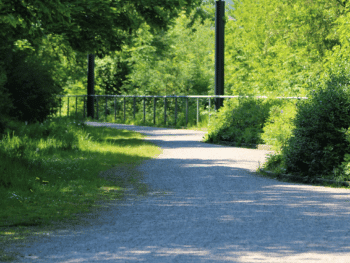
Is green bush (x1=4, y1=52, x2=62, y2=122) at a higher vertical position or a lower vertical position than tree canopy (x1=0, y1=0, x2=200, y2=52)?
lower

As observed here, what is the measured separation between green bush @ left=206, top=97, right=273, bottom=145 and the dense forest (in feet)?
0.12

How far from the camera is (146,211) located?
290 inches

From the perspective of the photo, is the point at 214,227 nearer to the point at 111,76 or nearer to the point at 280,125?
the point at 280,125

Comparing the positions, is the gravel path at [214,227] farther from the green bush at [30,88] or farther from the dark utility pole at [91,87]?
the dark utility pole at [91,87]

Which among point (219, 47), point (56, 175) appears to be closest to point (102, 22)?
point (56, 175)

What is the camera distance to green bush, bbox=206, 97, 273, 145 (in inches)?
672

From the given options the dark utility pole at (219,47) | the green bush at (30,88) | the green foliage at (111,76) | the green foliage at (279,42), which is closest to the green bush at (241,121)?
the green foliage at (279,42)

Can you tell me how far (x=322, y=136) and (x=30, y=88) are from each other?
41.8 ft

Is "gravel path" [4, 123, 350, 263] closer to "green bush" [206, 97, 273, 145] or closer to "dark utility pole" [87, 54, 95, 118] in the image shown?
"green bush" [206, 97, 273, 145]

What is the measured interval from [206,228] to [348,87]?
17.1 feet

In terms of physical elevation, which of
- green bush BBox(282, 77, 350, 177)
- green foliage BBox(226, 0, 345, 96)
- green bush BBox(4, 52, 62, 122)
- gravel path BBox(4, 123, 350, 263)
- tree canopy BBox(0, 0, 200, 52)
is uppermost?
green foliage BBox(226, 0, 345, 96)

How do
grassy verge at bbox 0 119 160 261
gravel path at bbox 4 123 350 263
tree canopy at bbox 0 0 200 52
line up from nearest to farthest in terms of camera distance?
1. gravel path at bbox 4 123 350 263
2. grassy verge at bbox 0 119 160 261
3. tree canopy at bbox 0 0 200 52

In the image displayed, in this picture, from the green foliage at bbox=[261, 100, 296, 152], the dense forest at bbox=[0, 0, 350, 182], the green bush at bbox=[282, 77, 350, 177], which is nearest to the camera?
the green bush at bbox=[282, 77, 350, 177]

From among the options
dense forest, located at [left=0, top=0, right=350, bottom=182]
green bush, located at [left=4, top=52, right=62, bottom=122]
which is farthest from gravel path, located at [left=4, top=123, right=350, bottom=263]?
green bush, located at [left=4, top=52, right=62, bottom=122]
